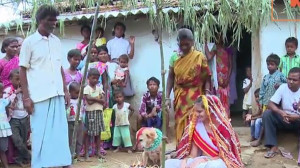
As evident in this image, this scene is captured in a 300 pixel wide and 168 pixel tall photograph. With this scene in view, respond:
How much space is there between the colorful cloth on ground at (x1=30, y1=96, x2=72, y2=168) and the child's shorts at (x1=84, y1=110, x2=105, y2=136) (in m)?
2.09

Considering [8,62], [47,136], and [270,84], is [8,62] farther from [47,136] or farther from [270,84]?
[270,84]

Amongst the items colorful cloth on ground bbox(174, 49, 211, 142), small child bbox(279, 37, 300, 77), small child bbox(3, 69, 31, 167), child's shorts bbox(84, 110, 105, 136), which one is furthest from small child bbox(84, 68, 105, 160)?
small child bbox(279, 37, 300, 77)

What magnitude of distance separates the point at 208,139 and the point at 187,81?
2.89 ft

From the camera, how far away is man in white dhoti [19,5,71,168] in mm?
4465

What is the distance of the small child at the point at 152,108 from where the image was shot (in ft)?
24.3

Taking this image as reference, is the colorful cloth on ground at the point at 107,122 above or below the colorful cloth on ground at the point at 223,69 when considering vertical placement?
below

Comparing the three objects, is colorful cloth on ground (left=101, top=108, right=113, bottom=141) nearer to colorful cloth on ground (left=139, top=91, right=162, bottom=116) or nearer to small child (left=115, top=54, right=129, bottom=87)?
colorful cloth on ground (left=139, top=91, right=162, bottom=116)

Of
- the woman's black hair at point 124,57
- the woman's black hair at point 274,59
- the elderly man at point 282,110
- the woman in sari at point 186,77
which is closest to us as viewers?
the woman in sari at point 186,77

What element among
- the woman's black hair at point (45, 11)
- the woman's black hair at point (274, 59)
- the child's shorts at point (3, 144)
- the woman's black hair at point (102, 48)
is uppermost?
the woman's black hair at point (45, 11)

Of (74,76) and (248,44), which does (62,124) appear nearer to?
(74,76)

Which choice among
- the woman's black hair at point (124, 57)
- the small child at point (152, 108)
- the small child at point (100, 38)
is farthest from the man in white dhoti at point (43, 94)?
the small child at point (100, 38)

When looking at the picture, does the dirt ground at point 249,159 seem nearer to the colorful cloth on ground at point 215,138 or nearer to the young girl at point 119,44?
the colorful cloth on ground at point 215,138

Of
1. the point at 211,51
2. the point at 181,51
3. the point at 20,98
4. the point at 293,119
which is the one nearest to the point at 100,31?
the point at 211,51

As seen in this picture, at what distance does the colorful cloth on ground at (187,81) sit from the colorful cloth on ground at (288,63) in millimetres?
2103
